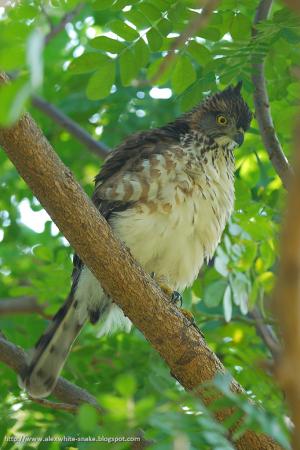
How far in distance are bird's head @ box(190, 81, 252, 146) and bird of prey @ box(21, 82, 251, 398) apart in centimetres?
1

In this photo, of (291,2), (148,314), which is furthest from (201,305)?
(291,2)

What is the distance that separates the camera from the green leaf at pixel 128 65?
16.1 ft

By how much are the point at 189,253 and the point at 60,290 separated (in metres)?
1.24

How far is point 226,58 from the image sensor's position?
16.0 feet

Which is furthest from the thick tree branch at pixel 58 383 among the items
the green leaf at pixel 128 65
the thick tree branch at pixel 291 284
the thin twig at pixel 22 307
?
the thick tree branch at pixel 291 284

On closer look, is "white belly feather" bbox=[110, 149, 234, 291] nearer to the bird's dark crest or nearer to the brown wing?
the brown wing

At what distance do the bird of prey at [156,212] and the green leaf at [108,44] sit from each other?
813 mm

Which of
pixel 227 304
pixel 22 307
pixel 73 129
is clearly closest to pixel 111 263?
pixel 227 304

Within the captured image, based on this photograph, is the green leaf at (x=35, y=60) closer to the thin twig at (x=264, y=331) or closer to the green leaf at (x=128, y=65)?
the green leaf at (x=128, y=65)

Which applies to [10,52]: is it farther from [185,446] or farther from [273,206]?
[273,206]

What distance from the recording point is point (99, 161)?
760 cm

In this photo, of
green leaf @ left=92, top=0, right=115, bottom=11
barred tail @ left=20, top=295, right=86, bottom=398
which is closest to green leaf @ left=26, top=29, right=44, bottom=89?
green leaf @ left=92, top=0, right=115, bottom=11

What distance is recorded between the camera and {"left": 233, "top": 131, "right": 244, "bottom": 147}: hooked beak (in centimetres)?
573

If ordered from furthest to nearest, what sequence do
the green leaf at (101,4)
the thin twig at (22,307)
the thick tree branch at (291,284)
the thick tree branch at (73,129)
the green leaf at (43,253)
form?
the thick tree branch at (73,129) < the thin twig at (22,307) < the green leaf at (43,253) < the green leaf at (101,4) < the thick tree branch at (291,284)
